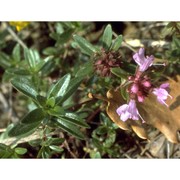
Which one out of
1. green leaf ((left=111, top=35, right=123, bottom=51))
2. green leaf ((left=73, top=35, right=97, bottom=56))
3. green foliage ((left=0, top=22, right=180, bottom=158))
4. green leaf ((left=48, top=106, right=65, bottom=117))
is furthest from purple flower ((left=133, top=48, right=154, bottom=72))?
green leaf ((left=48, top=106, right=65, bottom=117))

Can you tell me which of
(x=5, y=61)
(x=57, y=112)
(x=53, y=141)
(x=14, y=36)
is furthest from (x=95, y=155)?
(x=14, y=36)

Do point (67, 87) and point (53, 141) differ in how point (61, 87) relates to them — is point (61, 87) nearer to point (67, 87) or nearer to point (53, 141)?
point (67, 87)

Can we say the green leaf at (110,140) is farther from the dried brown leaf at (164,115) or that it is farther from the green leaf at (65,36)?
the green leaf at (65,36)

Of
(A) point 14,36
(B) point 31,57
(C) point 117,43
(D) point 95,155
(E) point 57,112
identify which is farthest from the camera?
(A) point 14,36

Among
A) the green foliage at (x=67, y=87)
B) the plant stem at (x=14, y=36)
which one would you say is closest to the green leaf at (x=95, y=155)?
the green foliage at (x=67, y=87)
